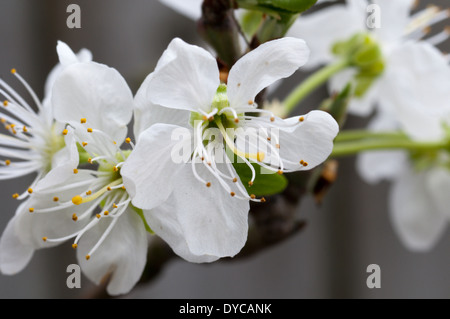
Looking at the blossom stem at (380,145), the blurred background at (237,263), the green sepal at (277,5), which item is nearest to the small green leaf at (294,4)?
the green sepal at (277,5)

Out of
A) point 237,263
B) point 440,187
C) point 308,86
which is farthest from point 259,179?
point 237,263

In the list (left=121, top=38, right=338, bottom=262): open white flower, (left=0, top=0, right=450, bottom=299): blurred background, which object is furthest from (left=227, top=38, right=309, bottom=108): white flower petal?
(left=0, top=0, right=450, bottom=299): blurred background

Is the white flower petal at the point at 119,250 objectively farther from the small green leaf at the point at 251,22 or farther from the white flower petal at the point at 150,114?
the small green leaf at the point at 251,22

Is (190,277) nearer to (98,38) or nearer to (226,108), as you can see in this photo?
(98,38)
